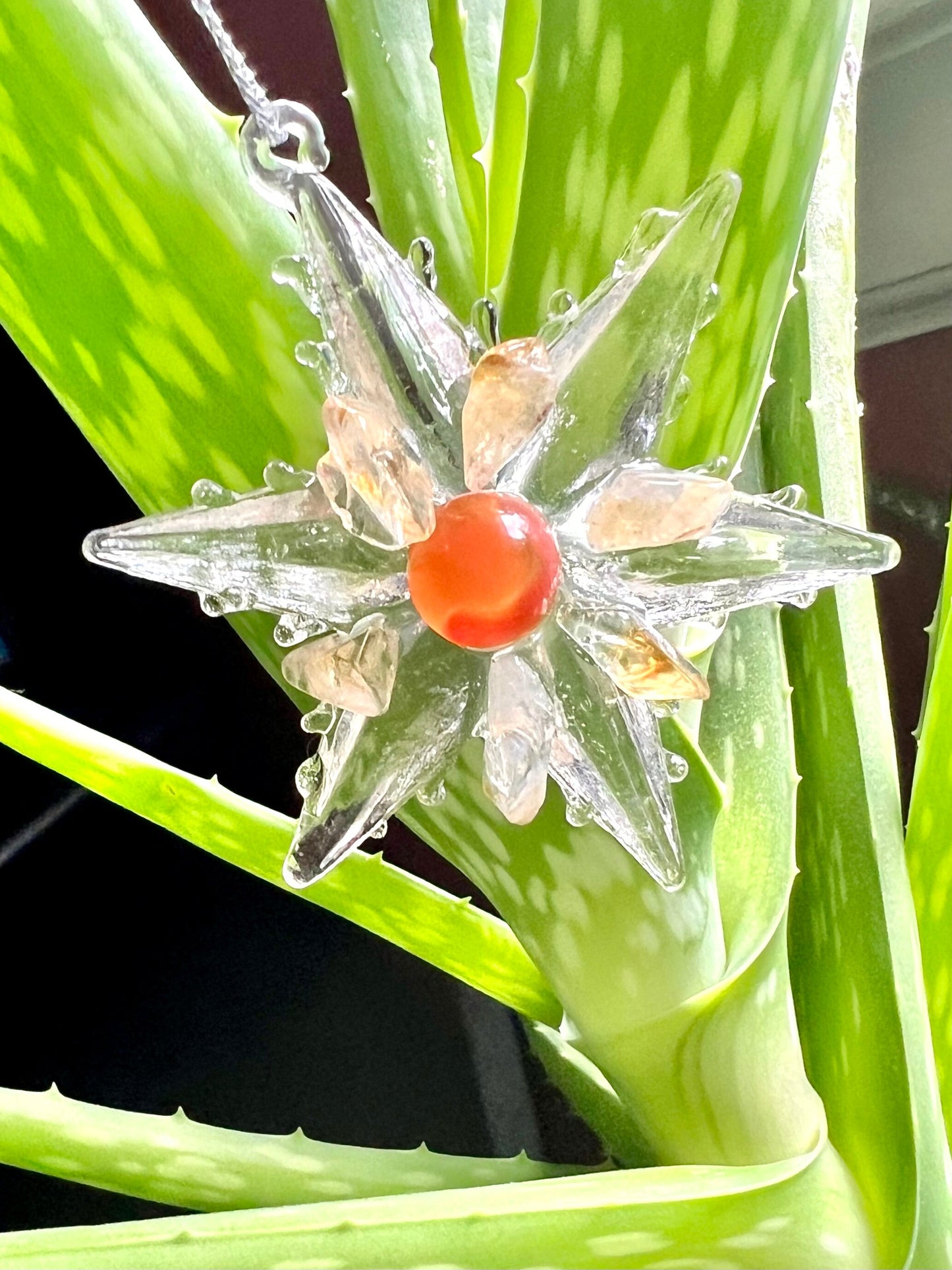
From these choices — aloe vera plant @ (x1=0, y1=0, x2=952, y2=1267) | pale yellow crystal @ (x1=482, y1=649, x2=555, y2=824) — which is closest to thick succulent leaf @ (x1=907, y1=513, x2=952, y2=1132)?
aloe vera plant @ (x1=0, y1=0, x2=952, y2=1267)

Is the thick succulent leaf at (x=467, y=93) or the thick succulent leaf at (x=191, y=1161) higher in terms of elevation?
the thick succulent leaf at (x=467, y=93)

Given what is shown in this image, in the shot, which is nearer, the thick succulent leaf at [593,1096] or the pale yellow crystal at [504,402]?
the pale yellow crystal at [504,402]

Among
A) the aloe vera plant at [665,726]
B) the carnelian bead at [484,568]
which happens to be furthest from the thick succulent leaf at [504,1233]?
the carnelian bead at [484,568]

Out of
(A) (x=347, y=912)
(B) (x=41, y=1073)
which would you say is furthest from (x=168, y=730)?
(A) (x=347, y=912)

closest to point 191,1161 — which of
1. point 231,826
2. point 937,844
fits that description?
point 231,826

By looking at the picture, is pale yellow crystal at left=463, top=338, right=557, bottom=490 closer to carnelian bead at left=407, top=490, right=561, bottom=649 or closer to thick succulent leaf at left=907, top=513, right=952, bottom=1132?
carnelian bead at left=407, top=490, right=561, bottom=649

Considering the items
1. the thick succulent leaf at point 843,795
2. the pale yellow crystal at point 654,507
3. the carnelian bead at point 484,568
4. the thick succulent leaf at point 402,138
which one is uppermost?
the thick succulent leaf at point 402,138

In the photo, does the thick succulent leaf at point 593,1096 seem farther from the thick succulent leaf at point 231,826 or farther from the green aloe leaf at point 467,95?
the green aloe leaf at point 467,95
